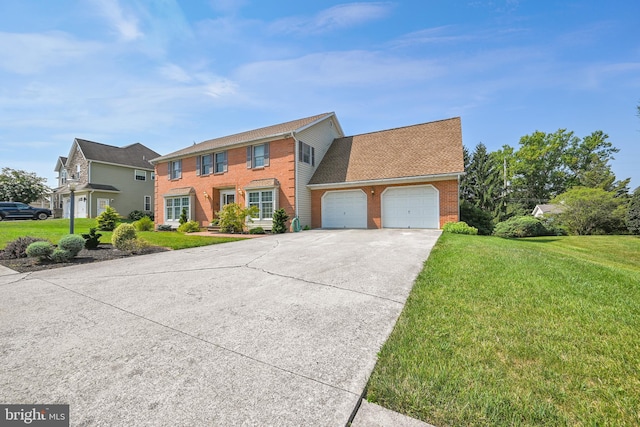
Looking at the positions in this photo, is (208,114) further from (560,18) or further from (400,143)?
(560,18)

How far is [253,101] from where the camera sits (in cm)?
1263

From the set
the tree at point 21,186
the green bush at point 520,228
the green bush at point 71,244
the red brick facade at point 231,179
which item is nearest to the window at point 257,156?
the red brick facade at point 231,179

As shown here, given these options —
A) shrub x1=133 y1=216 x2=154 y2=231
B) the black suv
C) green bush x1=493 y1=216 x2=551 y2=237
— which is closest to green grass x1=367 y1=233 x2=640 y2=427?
green bush x1=493 y1=216 x2=551 y2=237

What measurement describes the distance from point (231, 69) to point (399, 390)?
11959mm

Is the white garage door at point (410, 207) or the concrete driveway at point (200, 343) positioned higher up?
the white garage door at point (410, 207)

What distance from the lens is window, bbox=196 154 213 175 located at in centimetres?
1812

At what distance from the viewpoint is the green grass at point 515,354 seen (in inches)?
68.1

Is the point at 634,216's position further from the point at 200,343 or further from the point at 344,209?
the point at 200,343

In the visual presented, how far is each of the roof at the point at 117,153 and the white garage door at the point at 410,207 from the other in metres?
25.0

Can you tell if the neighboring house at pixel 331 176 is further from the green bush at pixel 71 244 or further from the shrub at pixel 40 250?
the shrub at pixel 40 250

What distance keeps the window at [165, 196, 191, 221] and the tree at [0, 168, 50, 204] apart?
94.7 feet

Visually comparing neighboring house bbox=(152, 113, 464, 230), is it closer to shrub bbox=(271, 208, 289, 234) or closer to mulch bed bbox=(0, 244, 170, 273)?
shrub bbox=(271, 208, 289, 234)

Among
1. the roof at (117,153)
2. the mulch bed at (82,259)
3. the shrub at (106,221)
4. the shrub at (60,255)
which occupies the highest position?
the roof at (117,153)

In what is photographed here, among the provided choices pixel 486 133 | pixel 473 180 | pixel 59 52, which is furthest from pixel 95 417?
pixel 486 133
